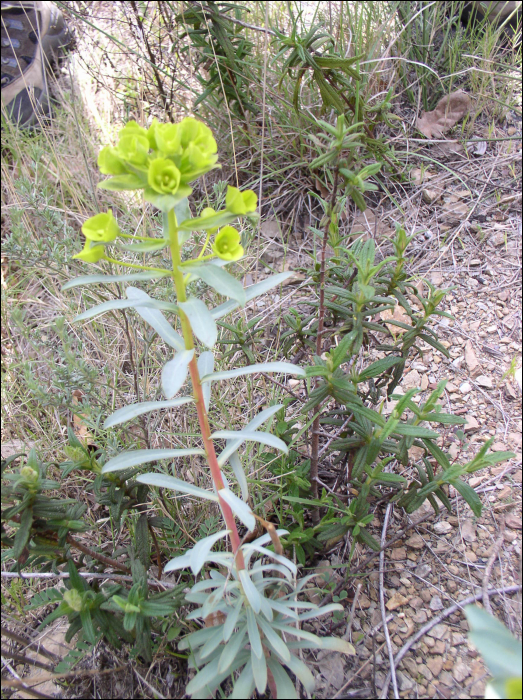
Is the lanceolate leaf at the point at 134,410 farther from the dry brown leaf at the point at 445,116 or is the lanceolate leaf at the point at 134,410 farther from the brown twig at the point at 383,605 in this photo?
the dry brown leaf at the point at 445,116

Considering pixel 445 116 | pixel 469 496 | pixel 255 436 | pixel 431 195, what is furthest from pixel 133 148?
pixel 445 116

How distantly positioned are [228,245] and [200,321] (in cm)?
18

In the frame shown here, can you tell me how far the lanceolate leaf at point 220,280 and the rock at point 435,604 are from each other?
1.15 m

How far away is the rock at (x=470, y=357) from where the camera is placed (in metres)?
2.09

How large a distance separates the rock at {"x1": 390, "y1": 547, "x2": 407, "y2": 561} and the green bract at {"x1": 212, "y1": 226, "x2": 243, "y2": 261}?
1.18 metres

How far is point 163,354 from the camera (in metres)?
2.30

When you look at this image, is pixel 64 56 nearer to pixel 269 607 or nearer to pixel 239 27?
pixel 239 27

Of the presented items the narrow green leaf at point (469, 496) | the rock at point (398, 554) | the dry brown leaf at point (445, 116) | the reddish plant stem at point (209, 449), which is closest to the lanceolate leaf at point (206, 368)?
the reddish plant stem at point (209, 449)

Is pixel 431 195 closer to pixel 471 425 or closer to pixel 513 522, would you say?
pixel 471 425

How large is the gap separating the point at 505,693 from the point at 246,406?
4.75 ft

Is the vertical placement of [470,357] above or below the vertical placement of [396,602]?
above

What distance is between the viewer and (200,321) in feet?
3.39

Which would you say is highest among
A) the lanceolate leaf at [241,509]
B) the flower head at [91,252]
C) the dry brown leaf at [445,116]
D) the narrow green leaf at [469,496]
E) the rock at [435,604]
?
the flower head at [91,252]

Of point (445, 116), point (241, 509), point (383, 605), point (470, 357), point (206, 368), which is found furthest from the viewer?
point (445, 116)
